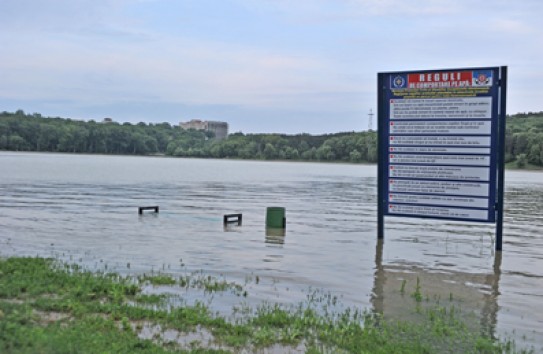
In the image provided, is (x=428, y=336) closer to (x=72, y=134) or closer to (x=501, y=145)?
(x=501, y=145)

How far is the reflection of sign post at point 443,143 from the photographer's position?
14.6 meters

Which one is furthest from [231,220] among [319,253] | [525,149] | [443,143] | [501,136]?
[525,149]

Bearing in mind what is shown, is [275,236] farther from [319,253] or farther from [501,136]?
[501,136]

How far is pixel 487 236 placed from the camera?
70.3 ft

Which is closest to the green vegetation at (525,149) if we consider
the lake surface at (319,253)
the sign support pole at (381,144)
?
the lake surface at (319,253)

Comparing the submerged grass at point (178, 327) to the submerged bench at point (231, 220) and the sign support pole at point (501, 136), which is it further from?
the submerged bench at point (231, 220)

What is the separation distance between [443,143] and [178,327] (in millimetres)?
9769

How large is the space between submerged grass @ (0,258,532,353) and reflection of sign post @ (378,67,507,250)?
5807 mm

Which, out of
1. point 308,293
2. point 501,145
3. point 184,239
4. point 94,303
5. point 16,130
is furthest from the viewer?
point 16,130

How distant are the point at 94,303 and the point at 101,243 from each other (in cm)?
812

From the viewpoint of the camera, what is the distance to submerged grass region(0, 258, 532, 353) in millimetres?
6633

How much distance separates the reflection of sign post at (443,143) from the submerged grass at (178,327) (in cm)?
581

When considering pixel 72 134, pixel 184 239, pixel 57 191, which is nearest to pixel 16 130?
pixel 72 134

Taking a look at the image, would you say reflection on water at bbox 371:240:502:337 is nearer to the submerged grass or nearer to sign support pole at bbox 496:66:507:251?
the submerged grass
